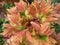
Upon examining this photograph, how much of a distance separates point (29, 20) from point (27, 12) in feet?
0.20

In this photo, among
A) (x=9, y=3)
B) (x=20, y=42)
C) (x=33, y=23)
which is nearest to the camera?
(x=33, y=23)

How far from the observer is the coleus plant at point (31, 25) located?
1322mm

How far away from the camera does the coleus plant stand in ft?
4.34

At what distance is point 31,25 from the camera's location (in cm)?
138

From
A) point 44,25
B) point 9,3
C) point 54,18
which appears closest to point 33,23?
point 44,25

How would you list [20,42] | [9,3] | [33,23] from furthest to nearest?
[9,3], [20,42], [33,23]

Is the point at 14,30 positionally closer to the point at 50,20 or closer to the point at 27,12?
the point at 27,12

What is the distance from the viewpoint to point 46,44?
132cm

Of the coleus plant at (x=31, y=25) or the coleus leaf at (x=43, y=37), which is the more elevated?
the coleus plant at (x=31, y=25)

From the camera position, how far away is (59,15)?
1.46 meters

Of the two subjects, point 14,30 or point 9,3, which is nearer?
point 14,30

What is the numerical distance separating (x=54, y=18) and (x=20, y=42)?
300 mm

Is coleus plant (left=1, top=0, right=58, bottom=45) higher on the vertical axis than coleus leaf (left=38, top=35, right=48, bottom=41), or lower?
higher

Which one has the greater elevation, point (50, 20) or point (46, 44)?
point (50, 20)
